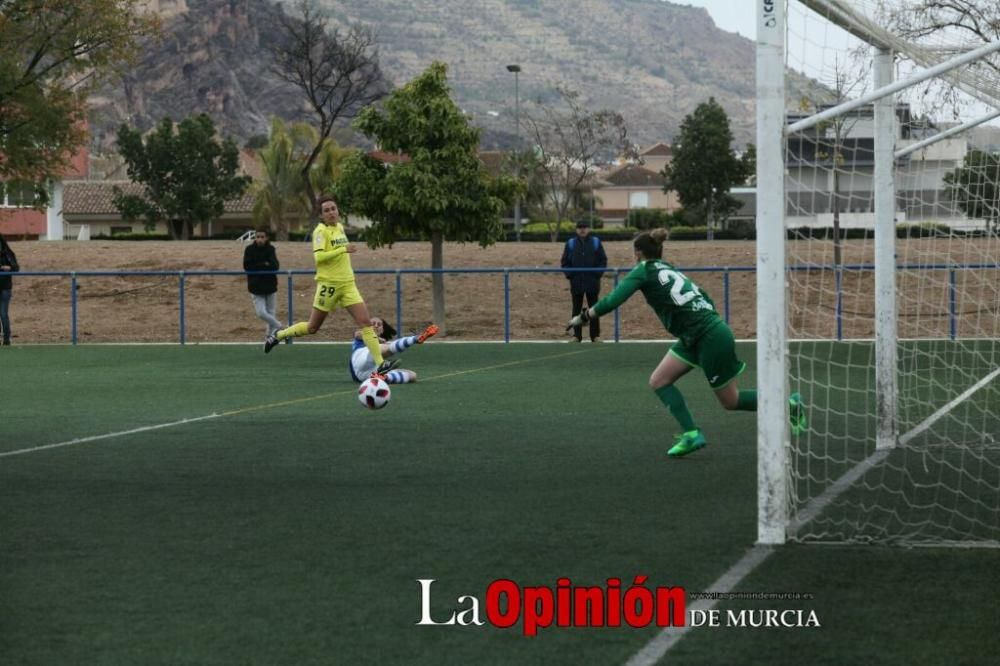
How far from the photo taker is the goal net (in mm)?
7039

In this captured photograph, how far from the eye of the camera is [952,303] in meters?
24.9

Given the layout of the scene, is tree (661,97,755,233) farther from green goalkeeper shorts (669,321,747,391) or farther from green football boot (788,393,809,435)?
green football boot (788,393,809,435)

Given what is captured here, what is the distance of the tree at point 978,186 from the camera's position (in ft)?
47.7

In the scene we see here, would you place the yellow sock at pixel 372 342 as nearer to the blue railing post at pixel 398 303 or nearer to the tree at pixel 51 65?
the blue railing post at pixel 398 303

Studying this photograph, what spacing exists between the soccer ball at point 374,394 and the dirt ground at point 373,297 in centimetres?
1316

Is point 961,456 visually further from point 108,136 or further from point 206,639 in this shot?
point 108,136

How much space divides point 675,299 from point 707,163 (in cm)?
7873

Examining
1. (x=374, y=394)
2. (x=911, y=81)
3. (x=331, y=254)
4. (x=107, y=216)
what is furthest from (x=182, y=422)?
(x=107, y=216)

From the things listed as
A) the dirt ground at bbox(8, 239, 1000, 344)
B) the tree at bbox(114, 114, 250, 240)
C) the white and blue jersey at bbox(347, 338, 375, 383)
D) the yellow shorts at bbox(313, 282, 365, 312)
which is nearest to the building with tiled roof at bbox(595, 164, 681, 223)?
the tree at bbox(114, 114, 250, 240)

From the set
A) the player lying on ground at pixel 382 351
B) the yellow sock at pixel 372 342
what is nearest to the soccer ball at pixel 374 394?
the yellow sock at pixel 372 342

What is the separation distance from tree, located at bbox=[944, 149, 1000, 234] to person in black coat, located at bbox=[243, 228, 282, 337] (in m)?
11.1

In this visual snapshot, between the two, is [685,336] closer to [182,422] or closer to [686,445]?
[686,445]

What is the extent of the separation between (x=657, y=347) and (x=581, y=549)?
17.8 metres

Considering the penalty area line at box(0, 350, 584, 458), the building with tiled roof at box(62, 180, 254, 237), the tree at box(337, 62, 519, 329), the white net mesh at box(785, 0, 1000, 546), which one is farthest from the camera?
the building with tiled roof at box(62, 180, 254, 237)
